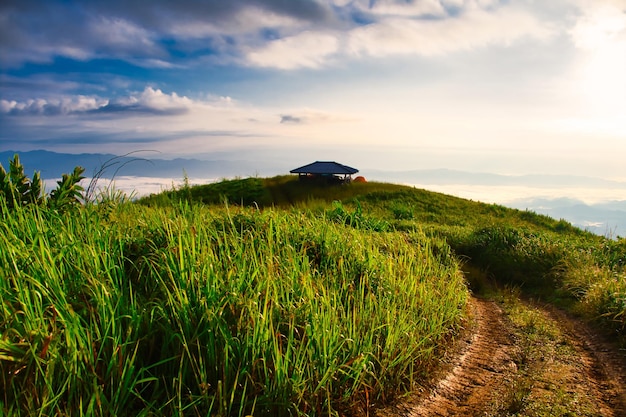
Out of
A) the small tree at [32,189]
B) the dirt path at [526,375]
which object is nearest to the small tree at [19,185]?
the small tree at [32,189]

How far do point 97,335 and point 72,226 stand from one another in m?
2.52

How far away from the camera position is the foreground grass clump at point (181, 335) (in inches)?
157

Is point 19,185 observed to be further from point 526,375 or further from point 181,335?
point 526,375

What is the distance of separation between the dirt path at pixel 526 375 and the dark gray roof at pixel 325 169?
19.4 meters

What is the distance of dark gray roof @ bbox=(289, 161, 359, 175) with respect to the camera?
2766cm

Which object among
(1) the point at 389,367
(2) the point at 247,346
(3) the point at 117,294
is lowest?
(1) the point at 389,367

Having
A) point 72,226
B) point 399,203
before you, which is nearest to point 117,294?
point 72,226

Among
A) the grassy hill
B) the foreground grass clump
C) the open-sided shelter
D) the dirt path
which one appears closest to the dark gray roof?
the open-sided shelter

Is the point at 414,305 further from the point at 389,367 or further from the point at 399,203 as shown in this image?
the point at 399,203

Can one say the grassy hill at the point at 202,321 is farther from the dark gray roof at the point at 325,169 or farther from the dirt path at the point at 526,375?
the dark gray roof at the point at 325,169

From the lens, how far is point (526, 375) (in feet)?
20.3

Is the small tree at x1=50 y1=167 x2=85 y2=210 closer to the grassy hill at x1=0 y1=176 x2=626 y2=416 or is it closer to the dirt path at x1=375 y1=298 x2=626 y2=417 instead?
the grassy hill at x1=0 y1=176 x2=626 y2=416

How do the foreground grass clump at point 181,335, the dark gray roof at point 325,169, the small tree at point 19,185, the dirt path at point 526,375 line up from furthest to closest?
1. the dark gray roof at point 325,169
2. the small tree at point 19,185
3. the dirt path at point 526,375
4. the foreground grass clump at point 181,335

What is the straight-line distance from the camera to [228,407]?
4250 mm
